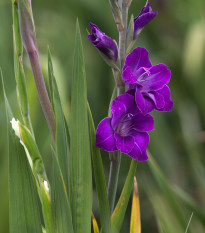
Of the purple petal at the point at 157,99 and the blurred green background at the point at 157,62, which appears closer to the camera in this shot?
the purple petal at the point at 157,99

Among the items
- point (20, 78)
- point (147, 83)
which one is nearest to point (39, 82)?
point (20, 78)

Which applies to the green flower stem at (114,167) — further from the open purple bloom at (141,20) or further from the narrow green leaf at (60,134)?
the open purple bloom at (141,20)

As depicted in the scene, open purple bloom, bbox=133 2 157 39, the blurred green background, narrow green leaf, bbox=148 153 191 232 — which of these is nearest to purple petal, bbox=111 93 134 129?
open purple bloom, bbox=133 2 157 39

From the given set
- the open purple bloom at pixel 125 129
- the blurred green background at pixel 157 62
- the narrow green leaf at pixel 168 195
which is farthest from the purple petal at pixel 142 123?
the blurred green background at pixel 157 62

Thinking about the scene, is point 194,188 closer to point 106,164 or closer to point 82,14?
point 106,164

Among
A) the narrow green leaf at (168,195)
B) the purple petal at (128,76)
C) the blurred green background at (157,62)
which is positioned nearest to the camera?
the purple petal at (128,76)

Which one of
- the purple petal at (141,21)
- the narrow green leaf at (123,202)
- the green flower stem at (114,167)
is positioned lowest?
the narrow green leaf at (123,202)

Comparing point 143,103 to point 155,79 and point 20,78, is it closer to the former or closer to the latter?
point 155,79
